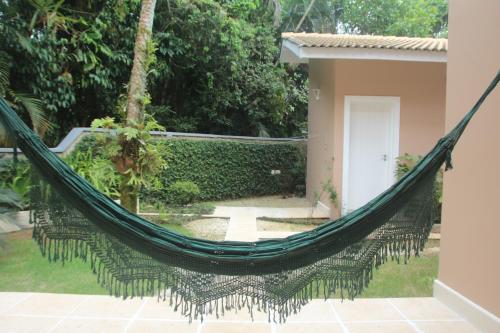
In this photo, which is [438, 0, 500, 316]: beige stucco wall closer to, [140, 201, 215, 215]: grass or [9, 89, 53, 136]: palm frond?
[140, 201, 215, 215]: grass

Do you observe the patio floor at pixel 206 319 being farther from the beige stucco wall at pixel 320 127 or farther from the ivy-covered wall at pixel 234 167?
the ivy-covered wall at pixel 234 167

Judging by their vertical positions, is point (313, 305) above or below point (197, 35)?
below

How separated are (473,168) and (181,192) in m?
6.11

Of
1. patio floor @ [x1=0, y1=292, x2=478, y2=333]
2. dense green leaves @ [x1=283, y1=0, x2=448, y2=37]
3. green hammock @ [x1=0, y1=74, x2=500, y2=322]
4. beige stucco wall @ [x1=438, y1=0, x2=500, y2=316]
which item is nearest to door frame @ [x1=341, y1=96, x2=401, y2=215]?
beige stucco wall @ [x1=438, y1=0, x2=500, y2=316]

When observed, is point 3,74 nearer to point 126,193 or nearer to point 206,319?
point 126,193

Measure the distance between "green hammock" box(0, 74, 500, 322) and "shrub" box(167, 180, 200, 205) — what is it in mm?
6017

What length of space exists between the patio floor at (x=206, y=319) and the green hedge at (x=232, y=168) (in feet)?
16.4

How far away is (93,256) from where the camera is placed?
2.29m

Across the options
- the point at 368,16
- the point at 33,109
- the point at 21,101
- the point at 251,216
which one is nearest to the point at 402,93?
the point at 251,216

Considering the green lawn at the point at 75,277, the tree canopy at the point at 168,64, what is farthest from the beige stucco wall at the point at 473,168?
the tree canopy at the point at 168,64

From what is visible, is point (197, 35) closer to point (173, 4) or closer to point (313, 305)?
point (173, 4)

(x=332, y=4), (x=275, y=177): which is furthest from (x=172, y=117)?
(x=332, y=4)

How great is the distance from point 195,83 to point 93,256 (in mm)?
9487

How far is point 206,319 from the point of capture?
127 inches
